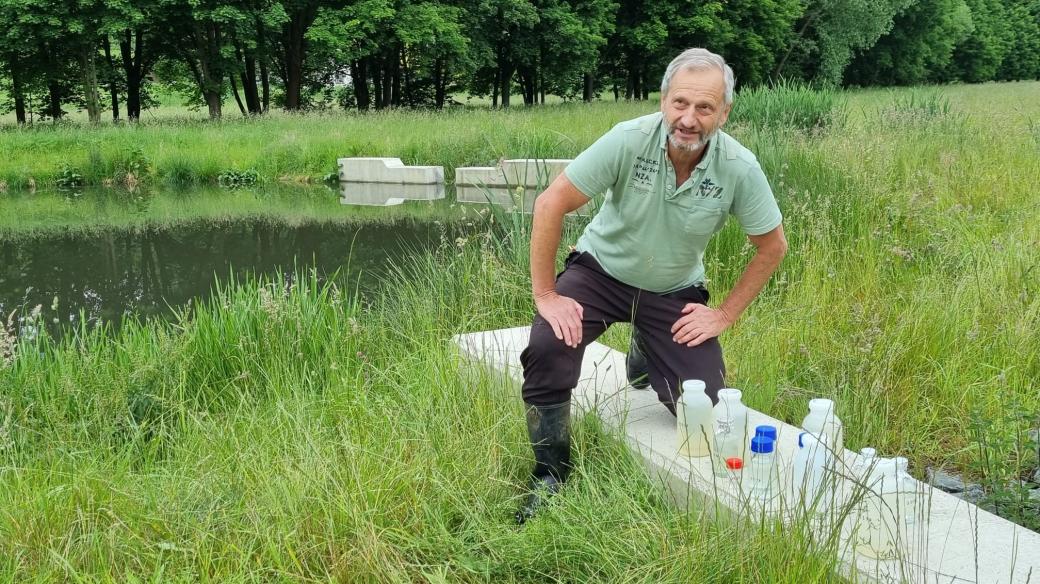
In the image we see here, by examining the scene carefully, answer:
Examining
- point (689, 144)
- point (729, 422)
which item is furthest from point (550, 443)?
point (689, 144)

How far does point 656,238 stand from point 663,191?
159 millimetres

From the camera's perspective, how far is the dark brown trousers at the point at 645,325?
266 cm

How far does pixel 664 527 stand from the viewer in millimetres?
2086

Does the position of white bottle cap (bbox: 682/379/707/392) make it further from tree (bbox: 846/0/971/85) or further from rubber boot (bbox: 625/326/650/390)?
tree (bbox: 846/0/971/85)

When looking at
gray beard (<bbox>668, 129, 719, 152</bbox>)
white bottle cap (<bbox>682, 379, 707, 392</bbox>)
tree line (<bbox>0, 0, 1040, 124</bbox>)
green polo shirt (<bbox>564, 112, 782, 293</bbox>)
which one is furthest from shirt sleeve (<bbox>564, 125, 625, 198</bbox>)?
tree line (<bbox>0, 0, 1040, 124</bbox>)

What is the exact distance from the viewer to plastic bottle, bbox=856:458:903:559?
2.00 meters

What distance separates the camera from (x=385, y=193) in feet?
46.0

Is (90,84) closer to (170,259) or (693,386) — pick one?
(170,259)

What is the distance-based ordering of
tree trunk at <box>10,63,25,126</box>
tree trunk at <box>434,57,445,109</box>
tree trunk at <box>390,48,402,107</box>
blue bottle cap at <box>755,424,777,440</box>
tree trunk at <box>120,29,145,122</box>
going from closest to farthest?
blue bottle cap at <box>755,424,777,440</box> → tree trunk at <box>10,63,25,126</box> → tree trunk at <box>120,29,145,122</box> → tree trunk at <box>390,48,402,107</box> → tree trunk at <box>434,57,445,109</box>

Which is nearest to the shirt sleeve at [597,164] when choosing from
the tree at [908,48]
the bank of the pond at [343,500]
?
the bank of the pond at [343,500]

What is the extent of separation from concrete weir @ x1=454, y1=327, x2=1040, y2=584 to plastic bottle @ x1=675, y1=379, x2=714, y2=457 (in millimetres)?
39

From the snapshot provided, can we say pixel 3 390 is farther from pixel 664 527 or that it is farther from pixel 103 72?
pixel 103 72

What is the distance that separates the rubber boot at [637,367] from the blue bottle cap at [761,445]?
79cm

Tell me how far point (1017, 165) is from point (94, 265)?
839 cm
